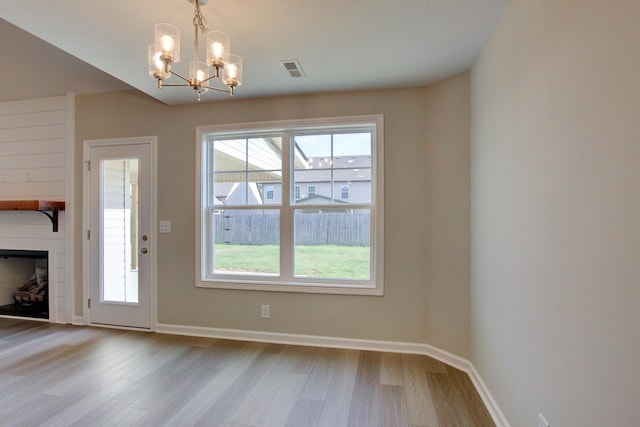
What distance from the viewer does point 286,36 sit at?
2.03 meters

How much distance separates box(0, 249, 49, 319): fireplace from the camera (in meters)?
3.65

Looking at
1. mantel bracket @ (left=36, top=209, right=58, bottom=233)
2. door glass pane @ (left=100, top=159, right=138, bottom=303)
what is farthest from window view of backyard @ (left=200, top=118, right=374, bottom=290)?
mantel bracket @ (left=36, top=209, right=58, bottom=233)

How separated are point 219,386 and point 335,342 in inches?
44.1

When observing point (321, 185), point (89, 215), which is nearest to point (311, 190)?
point (321, 185)

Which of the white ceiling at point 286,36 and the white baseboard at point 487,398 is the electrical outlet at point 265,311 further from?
the white ceiling at point 286,36

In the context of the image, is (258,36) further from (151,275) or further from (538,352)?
(151,275)

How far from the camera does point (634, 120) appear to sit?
0.85 meters

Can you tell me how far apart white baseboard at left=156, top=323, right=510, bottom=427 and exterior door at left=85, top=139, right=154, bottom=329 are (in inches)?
19.6

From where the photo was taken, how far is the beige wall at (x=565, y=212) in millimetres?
887

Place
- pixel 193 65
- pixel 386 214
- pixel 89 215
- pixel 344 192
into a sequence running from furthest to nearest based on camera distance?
1. pixel 89 215
2. pixel 344 192
3. pixel 386 214
4. pixel 193 65

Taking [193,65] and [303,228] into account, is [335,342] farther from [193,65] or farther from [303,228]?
[193,65]

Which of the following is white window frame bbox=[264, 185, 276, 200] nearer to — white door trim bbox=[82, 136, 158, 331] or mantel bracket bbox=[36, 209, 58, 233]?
white door trim bbox=[82, 136, 158, 331]

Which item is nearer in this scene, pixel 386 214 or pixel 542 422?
pixel 542 422

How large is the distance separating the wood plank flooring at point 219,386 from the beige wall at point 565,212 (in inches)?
22.1
